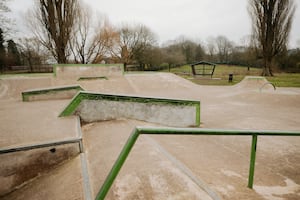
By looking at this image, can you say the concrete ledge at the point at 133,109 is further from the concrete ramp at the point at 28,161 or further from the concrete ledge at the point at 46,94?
the concrete ledge at the point at 46,94

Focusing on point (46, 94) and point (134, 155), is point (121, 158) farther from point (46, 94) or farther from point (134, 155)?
point (46, 94)

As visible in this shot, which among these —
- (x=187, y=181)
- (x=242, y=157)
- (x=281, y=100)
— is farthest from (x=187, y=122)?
(x=281, y=100)

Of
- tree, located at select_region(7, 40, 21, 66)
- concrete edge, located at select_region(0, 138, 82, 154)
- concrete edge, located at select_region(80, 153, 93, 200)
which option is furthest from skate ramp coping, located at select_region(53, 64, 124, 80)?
tree, located at select_region(7, 40, 21, 66)

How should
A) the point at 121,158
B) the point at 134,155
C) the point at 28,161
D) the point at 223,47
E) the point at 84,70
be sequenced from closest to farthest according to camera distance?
the point at 121,158 < the point at 28,161 < the point at 134,155 < the point at 84,70 < the point at 223,47

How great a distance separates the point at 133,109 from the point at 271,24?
23789 mm

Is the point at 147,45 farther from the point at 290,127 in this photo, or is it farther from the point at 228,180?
the point at 228,180

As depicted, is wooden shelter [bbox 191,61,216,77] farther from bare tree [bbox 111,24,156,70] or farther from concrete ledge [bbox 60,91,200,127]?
concrete ledge [bbox 60,91,200,127]

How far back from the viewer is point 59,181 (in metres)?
2.00

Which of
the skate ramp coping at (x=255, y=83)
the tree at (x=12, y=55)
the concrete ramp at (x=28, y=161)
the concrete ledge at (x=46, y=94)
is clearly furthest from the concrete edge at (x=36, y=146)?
the tree at (x=12, y=55)

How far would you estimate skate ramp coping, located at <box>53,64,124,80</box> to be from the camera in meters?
12.1

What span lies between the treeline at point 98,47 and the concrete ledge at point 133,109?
47.9ft

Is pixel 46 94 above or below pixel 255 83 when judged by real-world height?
above

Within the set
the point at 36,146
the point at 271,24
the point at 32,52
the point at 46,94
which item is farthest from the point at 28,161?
the point at 32,52

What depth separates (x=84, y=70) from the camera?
42.0 feet
